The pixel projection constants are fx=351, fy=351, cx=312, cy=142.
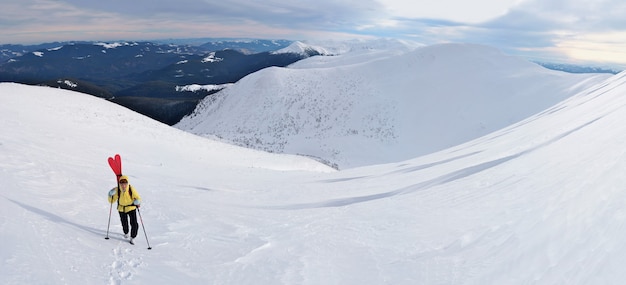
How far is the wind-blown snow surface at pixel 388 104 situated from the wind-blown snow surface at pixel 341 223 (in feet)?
90.7

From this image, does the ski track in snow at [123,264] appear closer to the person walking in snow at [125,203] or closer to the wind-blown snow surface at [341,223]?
the wind-blown snow surface at [341,223]

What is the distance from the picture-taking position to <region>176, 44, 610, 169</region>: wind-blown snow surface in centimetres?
4747

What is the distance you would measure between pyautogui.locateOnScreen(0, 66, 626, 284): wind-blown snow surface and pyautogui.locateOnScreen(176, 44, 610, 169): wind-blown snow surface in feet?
90.7

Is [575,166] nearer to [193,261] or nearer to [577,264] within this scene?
[577,264]

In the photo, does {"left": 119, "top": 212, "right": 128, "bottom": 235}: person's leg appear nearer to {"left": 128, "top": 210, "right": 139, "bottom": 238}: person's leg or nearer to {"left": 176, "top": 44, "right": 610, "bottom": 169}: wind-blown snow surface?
{"left": 128, "top": 210, "right": 139, "bottom": 238}: person's leg

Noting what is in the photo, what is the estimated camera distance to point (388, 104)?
58750 mm

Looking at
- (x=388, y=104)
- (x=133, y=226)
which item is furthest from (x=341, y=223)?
(x=388, y=104)

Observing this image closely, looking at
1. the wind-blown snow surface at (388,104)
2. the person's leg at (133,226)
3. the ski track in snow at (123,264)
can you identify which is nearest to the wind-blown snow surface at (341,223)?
the ski track in snow at (123,264)

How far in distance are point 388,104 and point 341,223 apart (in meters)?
51.0

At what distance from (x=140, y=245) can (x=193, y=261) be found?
1.45 meters

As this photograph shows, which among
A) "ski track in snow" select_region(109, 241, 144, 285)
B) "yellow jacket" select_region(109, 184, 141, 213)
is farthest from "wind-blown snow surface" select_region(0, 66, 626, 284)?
"yellow jacket" select_region(109, 184, 141, 213)

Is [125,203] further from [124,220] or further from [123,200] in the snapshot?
[124,220]

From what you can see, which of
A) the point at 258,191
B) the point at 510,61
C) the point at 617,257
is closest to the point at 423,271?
the point at 617,257

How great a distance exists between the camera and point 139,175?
569 inches
